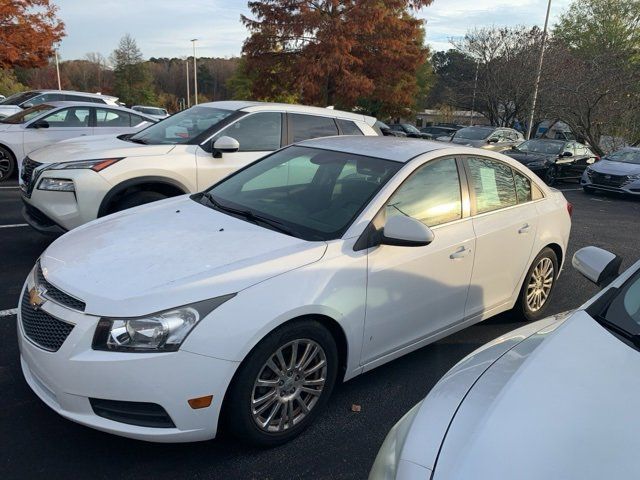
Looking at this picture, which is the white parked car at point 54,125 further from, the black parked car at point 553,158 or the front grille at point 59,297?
the black parked car at point 553,158

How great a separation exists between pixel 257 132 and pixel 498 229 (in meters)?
3.28

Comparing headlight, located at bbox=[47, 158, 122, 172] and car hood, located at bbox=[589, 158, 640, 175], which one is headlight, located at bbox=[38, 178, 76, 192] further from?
car hood, located at bbox=[589, 158, 640, 175]

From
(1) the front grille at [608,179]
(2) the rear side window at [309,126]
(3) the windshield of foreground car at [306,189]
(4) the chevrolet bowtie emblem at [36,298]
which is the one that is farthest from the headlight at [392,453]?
(1) the front grille at [608,179]

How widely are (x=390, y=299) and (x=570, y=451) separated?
64.0 inches

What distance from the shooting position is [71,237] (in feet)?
10.5

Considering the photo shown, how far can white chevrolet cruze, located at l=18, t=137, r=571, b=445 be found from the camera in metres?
2.32

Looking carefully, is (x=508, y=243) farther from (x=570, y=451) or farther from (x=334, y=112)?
(x=334, y=112)

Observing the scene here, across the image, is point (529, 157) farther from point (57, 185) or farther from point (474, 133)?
point (57, 185)

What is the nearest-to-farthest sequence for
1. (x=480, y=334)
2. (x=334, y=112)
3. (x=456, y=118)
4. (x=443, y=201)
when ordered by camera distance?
1. (x=443, y=201)
2. (x=480, y=334)
3. (x=334, y=112)
4. (x=456, y=118)

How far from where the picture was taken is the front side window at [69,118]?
985cm

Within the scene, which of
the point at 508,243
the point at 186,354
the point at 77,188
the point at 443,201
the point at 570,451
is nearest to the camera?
the point at 570,451

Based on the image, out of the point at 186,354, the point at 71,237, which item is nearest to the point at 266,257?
the point at 186,354

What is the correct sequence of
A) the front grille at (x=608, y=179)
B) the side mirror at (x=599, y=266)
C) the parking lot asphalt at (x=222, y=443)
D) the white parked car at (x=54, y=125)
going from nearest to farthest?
the parking lot asphalt at (x=222, y=443) < the side mirror at (x=599, y=266) < the white parked car at (x=54, y=125) < the front grille at (x=608, y=179)

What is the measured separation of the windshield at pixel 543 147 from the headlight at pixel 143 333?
595 inches
